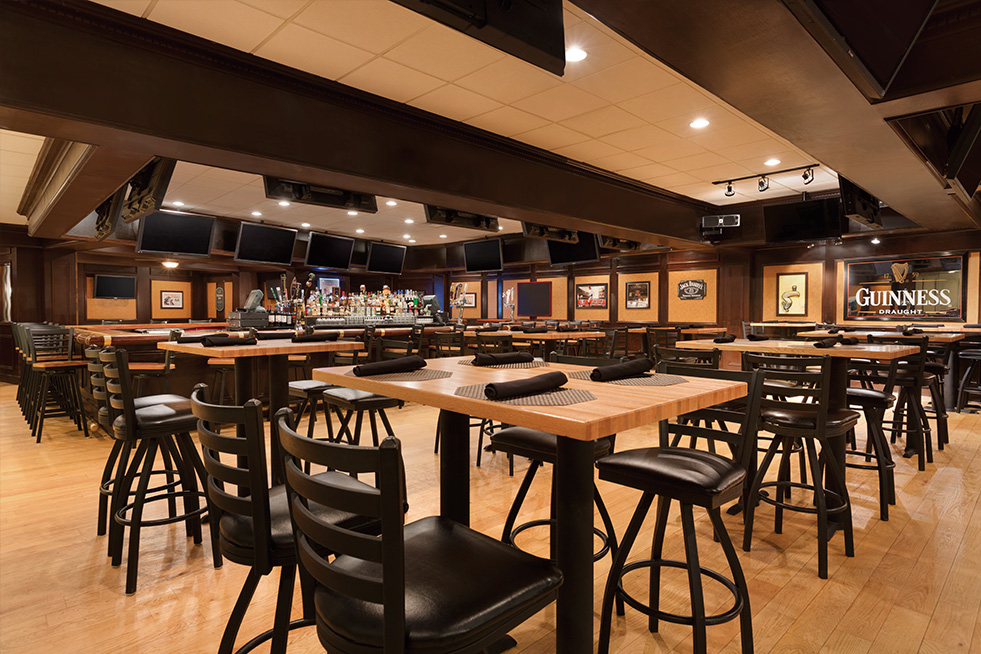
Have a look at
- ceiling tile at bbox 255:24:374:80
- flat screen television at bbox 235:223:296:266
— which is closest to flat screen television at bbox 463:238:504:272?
flat screen television at bbox 235:223:296:266

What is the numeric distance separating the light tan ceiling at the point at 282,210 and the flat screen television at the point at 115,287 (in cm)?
529

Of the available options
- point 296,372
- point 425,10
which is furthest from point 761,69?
point 296,372

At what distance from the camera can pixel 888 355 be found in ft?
10.4

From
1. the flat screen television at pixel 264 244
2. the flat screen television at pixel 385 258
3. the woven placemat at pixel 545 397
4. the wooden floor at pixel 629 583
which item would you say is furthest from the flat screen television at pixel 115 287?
the woven placemat at pixel 545 397

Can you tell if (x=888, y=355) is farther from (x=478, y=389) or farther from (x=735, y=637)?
(x=478, y=389)

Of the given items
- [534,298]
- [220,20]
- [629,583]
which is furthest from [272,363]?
[534,298]

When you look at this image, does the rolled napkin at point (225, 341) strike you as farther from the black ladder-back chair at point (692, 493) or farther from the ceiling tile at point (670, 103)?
the ceiling tile at point (670, 103)

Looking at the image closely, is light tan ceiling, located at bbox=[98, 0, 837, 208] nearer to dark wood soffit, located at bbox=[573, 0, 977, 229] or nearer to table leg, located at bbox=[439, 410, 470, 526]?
dark wood soffit, located at bbox=[573, 0, 977, 229]

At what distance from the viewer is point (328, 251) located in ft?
35.2

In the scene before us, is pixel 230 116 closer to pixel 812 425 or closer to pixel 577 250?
pixel 812 425

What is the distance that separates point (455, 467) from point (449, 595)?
2.57 ft

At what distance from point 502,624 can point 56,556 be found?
278 cm

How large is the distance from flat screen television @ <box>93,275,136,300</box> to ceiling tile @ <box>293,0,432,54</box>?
12316 millimetres

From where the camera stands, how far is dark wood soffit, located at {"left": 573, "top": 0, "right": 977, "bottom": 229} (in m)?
2.28
